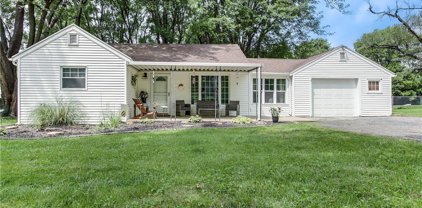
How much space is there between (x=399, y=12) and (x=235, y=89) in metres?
8.90

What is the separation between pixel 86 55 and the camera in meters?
12.8

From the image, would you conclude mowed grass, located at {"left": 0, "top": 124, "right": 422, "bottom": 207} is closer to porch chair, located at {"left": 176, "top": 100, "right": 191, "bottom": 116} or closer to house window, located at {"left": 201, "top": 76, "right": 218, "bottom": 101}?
porch chair, located at {"left": 176, "top": 100, "right": 191, "bottom": 116}

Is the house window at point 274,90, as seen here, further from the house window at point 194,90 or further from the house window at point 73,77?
the house window at point 73,77

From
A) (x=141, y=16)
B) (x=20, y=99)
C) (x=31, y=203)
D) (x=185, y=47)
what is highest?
(x=141, y=16)

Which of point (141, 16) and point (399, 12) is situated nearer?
point (399, 12)

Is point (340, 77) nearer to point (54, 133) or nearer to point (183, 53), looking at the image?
point (183, 53)

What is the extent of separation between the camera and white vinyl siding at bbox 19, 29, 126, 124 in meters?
12.7

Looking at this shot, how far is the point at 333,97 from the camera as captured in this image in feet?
56.3

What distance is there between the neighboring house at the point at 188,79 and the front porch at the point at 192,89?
52 mm

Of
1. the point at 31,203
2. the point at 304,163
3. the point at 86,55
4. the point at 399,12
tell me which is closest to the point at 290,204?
the point at 304,163

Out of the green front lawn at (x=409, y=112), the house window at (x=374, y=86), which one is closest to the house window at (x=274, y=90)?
the house window at (x=374, y=86)

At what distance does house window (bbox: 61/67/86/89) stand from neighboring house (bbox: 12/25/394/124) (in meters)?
0.04

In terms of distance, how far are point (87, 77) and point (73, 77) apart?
0.61 m

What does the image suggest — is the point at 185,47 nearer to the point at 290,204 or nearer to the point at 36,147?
the point at 36,147
